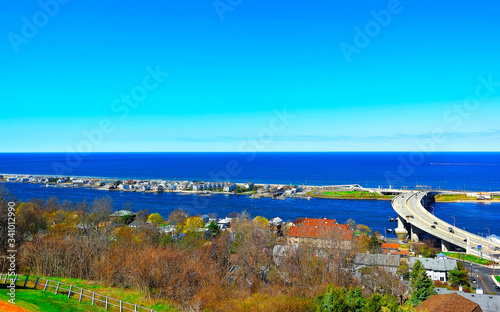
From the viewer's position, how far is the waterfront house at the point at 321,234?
20625 millimetres

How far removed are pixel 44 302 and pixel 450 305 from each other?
1358 centimetres

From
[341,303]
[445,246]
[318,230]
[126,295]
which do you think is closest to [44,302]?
[126,295]

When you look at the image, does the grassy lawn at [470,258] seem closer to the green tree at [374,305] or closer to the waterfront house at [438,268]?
the waterfront house at [438,268]

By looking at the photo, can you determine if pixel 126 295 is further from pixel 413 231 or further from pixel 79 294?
pixel 413 231

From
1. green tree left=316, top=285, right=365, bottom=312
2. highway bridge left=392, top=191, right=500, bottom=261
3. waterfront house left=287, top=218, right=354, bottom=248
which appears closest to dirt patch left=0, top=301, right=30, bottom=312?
green tree left=316, top=285, right=365, bottom=312

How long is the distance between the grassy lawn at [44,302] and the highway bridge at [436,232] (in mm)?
28150

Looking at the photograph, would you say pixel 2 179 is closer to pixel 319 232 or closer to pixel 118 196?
pixel 118 196

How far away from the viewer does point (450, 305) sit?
12117 millimetres

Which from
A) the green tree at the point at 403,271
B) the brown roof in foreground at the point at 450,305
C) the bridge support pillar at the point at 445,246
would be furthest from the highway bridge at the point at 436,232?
the brown roof in foreground at the point at 450,305

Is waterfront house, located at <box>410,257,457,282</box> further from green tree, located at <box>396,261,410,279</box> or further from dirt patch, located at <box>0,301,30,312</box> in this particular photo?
dirt patch, located at <box>0,301,30,312</box>

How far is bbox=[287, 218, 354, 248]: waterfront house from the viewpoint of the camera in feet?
67.7

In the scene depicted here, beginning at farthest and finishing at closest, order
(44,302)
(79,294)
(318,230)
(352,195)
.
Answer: (352,195)
(318,230)
(79,294)
(44,302)

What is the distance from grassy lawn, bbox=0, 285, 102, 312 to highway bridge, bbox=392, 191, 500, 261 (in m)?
28.1

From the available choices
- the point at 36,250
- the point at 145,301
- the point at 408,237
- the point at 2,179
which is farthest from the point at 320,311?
the point at 2,179
